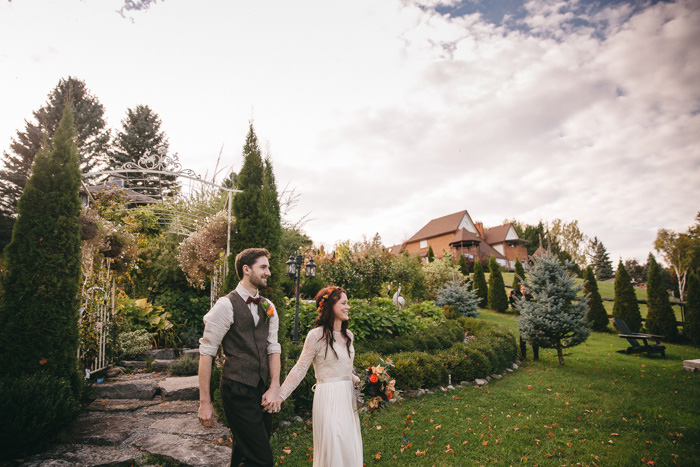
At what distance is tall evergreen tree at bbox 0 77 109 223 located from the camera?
22953mm

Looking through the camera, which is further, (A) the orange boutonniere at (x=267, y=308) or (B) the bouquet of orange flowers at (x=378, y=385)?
(B) the bouquet of orange flowers at (x=378, y=385)

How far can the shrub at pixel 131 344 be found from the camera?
7.14 metres

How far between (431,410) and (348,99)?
265 inches

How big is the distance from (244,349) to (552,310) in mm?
9174

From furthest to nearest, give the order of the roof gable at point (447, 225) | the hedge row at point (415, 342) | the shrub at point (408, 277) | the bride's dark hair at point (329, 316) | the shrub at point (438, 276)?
the roof gable at point (447, 225) → the shrub at point (438, 276) → the shrub at point (408, 277) → the hedge row at point (415, 342) → the bride's dark hair at point (329, 316)

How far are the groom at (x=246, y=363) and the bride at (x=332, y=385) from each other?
8.1 inches

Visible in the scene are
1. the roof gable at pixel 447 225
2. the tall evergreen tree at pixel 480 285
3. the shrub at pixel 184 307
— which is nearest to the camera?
the shrub at pixel 184 307

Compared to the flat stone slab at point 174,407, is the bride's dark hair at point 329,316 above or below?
above

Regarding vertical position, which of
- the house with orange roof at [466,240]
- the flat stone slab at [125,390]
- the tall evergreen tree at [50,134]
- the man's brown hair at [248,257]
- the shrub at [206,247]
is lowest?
the flat stone slab at [125,390]

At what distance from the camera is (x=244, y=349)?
2533 mm

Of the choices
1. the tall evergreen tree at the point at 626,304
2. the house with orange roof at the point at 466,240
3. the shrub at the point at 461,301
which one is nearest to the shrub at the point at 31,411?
the shrub at the point at 461,301

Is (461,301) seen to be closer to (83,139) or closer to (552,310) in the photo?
(552,310)

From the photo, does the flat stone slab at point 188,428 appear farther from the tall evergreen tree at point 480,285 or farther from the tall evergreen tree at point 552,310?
the tall evergreen tree at point 480,285

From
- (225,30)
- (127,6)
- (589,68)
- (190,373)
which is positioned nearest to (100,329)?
(190,373)
